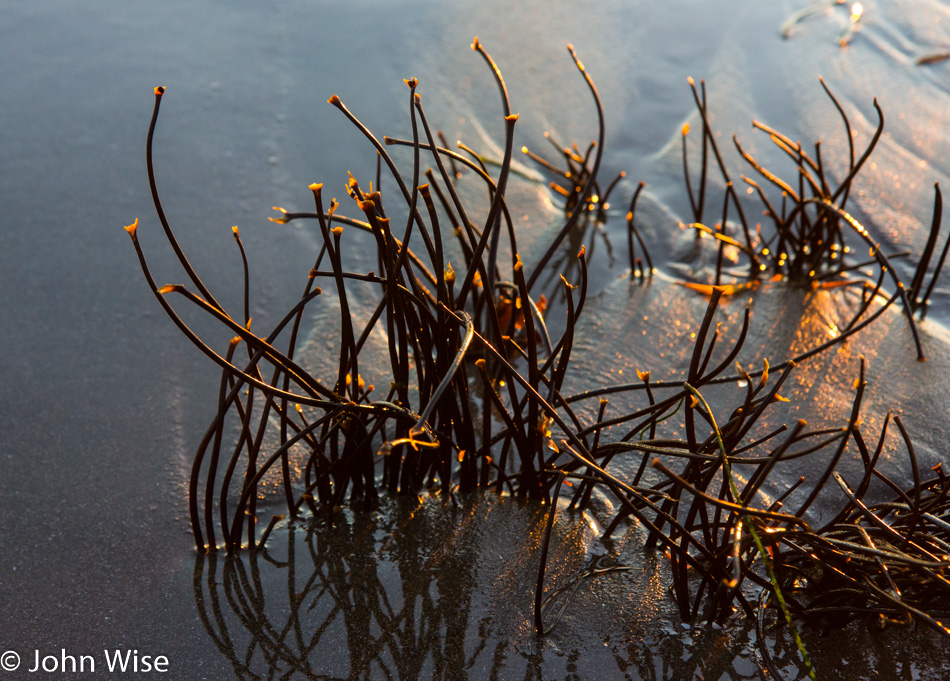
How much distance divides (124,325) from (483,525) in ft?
3.92

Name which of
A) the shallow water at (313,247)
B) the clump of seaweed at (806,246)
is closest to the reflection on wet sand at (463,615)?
the shallow water at (313,247)

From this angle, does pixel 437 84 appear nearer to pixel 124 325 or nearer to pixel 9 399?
pixel 124 325

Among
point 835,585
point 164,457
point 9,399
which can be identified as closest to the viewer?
point 835,585

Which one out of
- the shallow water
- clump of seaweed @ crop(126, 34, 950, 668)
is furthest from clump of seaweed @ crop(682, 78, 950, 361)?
clump of seaweed @ crop(126, 34, 950, 668)

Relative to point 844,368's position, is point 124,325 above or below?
above

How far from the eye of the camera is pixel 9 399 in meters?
1.81

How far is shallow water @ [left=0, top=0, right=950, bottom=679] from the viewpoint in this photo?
1.30 metres

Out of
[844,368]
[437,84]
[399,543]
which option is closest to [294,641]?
[399,543]

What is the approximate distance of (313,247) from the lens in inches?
96.8

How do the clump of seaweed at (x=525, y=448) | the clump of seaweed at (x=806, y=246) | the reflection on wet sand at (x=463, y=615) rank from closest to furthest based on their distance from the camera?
1. the clump of seaweed at (x=525, y=448)
2. the reflection on wet sand at (x=463, y=615)
3. the clump of seaweed at (x=806, y=246)

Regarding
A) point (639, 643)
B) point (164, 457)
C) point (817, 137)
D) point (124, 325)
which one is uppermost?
point (817, 137)

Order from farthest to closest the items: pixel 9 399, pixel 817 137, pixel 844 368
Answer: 1. pixel 817 137
2. pixel 844 368
3. pixel 9 399

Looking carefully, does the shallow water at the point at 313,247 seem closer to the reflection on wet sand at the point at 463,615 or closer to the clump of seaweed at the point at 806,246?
the reflection on wet sand at the point at 463,615

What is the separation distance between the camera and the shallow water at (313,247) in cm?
130
